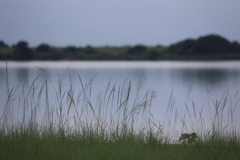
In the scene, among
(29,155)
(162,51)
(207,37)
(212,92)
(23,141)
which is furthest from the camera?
(162,51)

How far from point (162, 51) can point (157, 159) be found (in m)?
28.6

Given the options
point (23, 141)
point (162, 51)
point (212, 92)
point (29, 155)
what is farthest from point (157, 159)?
point (162, 51)

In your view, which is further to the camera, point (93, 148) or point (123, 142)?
point (123, 142)

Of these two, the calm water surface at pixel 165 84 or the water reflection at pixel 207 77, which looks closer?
the calm water surface at pixel 165 84

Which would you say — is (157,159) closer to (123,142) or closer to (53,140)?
(123,142)

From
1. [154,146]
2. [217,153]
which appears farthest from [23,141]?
[217,153]

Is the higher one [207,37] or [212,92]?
[207,37]

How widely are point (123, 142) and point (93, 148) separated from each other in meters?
0.35

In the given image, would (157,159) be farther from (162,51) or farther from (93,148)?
(162,51)

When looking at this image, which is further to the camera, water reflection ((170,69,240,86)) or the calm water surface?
water reflection ((170,69,240,86))

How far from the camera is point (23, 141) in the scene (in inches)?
109

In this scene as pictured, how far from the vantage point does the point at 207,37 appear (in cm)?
2555

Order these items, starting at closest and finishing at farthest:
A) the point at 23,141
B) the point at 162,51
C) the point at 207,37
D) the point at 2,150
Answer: the point at 2,150
the point at 23,141
the point at 207,37
the point at 162,51

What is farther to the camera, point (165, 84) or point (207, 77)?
point (207, 77)
